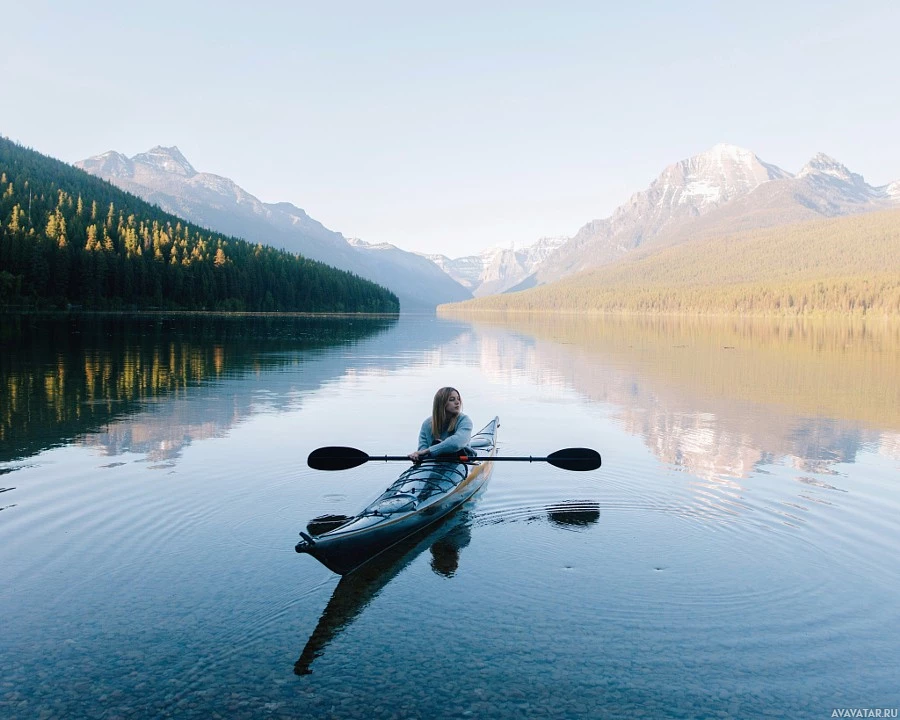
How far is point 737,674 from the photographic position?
796 centimetres

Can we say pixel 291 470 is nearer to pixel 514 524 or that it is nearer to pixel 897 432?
pixel 514 524

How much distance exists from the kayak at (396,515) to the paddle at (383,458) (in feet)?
1.14

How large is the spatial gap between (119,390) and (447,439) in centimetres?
1989

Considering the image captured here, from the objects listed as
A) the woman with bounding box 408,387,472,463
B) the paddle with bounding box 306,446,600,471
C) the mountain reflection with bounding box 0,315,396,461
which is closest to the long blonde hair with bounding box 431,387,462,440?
the woman with bounding box 408,387,472,463

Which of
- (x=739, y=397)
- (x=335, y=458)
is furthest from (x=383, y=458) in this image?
(x=739, y=397)

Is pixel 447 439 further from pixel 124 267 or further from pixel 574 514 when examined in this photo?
pixel 124 267

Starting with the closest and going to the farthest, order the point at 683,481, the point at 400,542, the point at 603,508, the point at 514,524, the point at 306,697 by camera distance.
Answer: the point at 306,697 < the point at 400,542 < the point at 514,524 < the point at 603,508 < the point at 683,481

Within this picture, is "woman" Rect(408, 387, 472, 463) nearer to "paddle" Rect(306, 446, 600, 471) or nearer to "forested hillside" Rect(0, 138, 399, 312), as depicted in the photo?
"paddle" Rect(306, 446, 600, 471)

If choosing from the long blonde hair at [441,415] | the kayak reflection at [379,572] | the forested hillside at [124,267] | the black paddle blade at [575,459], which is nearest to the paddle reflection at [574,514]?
the black paddle blade at [575,459]

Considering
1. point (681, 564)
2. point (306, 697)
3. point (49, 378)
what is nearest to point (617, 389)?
point (681, 564)

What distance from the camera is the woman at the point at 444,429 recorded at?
14.1 metres

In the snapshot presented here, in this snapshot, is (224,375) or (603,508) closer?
(603,508)

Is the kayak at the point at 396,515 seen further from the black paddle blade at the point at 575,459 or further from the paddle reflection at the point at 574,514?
the paddle reflection at the point at 574,514

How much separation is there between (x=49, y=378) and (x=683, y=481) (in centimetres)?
2725
